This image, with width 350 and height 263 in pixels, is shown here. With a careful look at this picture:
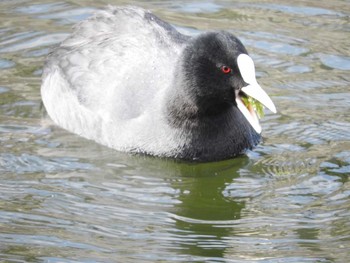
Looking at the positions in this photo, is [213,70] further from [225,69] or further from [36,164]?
[36,164]

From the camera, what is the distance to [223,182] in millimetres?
6047

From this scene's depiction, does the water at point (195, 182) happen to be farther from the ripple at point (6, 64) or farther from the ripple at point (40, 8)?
the ripple at point (40, 8)

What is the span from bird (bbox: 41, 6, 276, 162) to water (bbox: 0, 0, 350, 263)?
11 centimetres

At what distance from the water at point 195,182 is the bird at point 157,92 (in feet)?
0.37

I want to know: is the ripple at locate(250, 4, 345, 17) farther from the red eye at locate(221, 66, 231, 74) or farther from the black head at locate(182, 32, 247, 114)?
the red eye at locate(221, 66, 231, 74)

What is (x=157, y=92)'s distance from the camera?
6414mm

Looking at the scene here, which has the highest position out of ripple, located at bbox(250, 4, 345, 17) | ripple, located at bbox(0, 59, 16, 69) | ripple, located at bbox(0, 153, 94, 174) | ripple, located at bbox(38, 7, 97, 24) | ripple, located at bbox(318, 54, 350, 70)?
ripple, located at bbox(250, 4, 345, 17)

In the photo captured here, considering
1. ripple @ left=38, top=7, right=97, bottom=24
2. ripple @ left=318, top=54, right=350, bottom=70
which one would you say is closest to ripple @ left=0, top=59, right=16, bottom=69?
ripple @ left=38, top=7, right=97, bottom=24

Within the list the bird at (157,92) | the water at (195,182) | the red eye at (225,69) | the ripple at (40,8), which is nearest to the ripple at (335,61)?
the water at (195,182)

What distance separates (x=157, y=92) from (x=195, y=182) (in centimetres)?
72

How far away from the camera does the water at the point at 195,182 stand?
498 centimetres

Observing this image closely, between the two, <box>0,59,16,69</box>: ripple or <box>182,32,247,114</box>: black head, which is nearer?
<box>182,32,247,114</box>: black head

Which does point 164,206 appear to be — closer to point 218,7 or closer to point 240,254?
point 240,254

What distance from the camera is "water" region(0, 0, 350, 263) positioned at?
4980 mm
